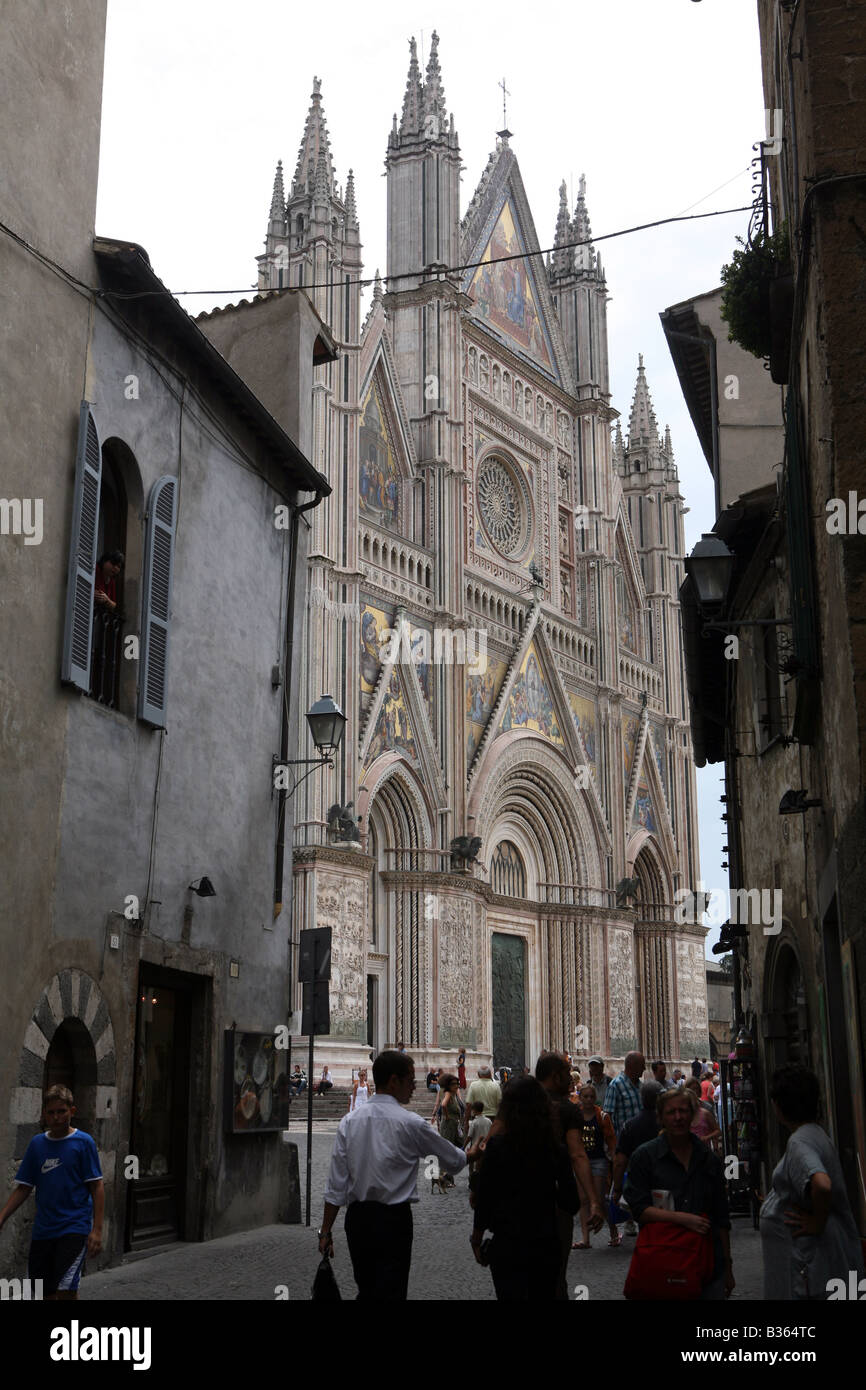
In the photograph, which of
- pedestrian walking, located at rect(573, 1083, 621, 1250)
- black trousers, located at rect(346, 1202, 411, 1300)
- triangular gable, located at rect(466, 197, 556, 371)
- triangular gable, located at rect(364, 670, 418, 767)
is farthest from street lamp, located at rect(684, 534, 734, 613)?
triangular gable, located at rect(466, 197, 556, 371)

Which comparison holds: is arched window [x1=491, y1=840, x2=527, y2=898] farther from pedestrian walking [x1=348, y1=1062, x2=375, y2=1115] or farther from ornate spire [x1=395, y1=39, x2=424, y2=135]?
ornate spire [x1=395, y1=39, x2=424, y2=135]

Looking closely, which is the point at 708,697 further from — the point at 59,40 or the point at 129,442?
the point at 59,40

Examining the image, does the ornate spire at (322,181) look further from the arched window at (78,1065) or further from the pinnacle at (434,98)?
the arched window at (78,1065)

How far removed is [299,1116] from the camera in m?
25.7

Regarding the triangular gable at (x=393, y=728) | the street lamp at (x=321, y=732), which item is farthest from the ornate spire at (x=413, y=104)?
the street lamp at (x=321, y=732)

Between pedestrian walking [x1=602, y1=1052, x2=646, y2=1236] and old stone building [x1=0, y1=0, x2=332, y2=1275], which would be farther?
pedestrian walking [x1=602, y1=1052, x2=646, y2=1236]

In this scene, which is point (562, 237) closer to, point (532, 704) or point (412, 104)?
point (412, 104)

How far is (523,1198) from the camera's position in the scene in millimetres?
5633

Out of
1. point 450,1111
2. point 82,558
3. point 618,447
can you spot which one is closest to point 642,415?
point 618,447

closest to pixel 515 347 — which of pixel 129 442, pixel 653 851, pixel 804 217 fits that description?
pixel 653 851

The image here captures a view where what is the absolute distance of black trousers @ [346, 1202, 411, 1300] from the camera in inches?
240

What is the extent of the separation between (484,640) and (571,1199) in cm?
2991

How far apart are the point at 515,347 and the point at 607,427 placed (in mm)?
4681

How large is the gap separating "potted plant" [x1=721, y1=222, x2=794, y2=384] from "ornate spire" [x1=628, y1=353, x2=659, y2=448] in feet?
125
